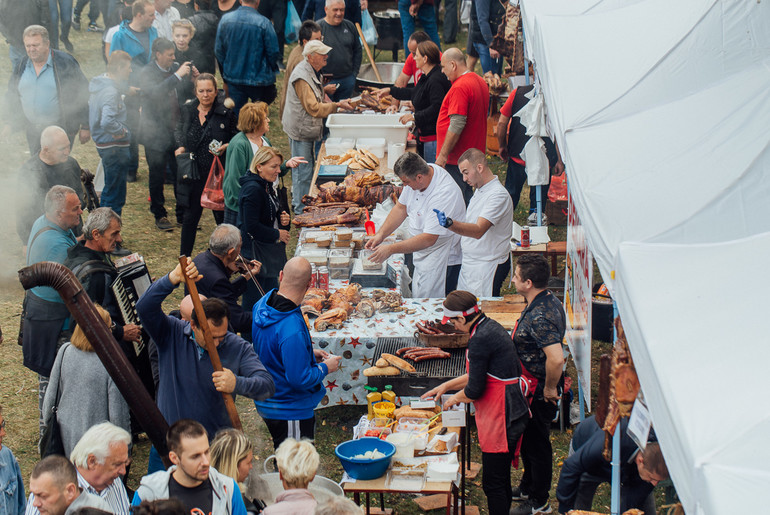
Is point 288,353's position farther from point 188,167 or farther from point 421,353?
point 188,167

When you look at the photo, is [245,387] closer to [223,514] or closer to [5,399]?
[223,514]

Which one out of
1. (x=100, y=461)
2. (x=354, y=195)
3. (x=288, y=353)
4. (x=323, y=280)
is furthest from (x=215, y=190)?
(x=100, y=461)

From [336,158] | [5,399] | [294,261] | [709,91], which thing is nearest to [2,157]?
[336,158]

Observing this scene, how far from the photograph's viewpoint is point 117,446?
147 inches

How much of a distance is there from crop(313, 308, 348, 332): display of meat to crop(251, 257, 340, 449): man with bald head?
1.06 metres

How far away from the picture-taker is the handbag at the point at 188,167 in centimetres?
800

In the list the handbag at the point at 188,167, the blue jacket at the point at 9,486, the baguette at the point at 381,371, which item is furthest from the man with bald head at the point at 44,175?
the blue jacket at the point at 9,486

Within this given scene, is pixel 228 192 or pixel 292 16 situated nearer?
pixel 228 192

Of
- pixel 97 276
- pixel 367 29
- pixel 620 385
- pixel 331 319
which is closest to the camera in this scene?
pixel 620 385

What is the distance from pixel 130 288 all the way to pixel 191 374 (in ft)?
3.41

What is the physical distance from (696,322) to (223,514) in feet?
7.07

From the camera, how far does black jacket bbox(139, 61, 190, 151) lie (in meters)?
9.01

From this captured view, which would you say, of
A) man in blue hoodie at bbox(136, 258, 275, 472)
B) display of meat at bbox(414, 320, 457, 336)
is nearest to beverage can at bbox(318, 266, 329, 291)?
display of meat at bbox(414, 320, 457, 336)

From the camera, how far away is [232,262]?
19.1ft
